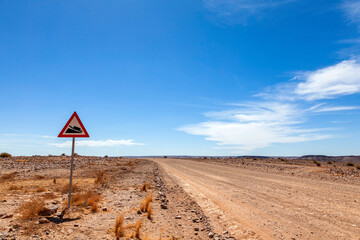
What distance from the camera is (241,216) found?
775 centimetres

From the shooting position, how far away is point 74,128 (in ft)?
27.2

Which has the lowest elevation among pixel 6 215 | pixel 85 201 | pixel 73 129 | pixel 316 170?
pixel 316 170

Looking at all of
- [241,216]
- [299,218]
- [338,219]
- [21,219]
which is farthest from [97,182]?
[338,219]

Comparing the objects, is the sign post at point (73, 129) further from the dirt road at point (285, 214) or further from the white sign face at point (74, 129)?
the dirt road at point (285, 214)

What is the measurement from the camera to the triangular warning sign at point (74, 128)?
8.16 m

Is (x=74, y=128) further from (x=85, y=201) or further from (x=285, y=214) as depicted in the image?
(x=285, y=214)

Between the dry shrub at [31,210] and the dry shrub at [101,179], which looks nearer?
the dry shrub at [31,210]

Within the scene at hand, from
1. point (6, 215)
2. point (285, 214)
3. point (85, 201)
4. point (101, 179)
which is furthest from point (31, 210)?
point (101, 179)

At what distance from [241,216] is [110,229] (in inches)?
163

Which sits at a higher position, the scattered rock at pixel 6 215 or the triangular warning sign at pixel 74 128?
the triangular warning sign at pixel 74 128

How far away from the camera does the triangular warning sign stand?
8.16 metres

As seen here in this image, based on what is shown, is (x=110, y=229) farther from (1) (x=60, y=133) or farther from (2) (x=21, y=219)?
(1) (x=60, y=133)

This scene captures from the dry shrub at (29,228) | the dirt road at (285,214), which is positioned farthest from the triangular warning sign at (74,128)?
the dirt road at (285,214)

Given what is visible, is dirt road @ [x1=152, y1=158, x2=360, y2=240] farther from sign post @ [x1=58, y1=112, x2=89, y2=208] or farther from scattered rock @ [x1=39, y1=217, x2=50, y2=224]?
sign post @ [x1=58, y1=112, x2=89, y2=208]
